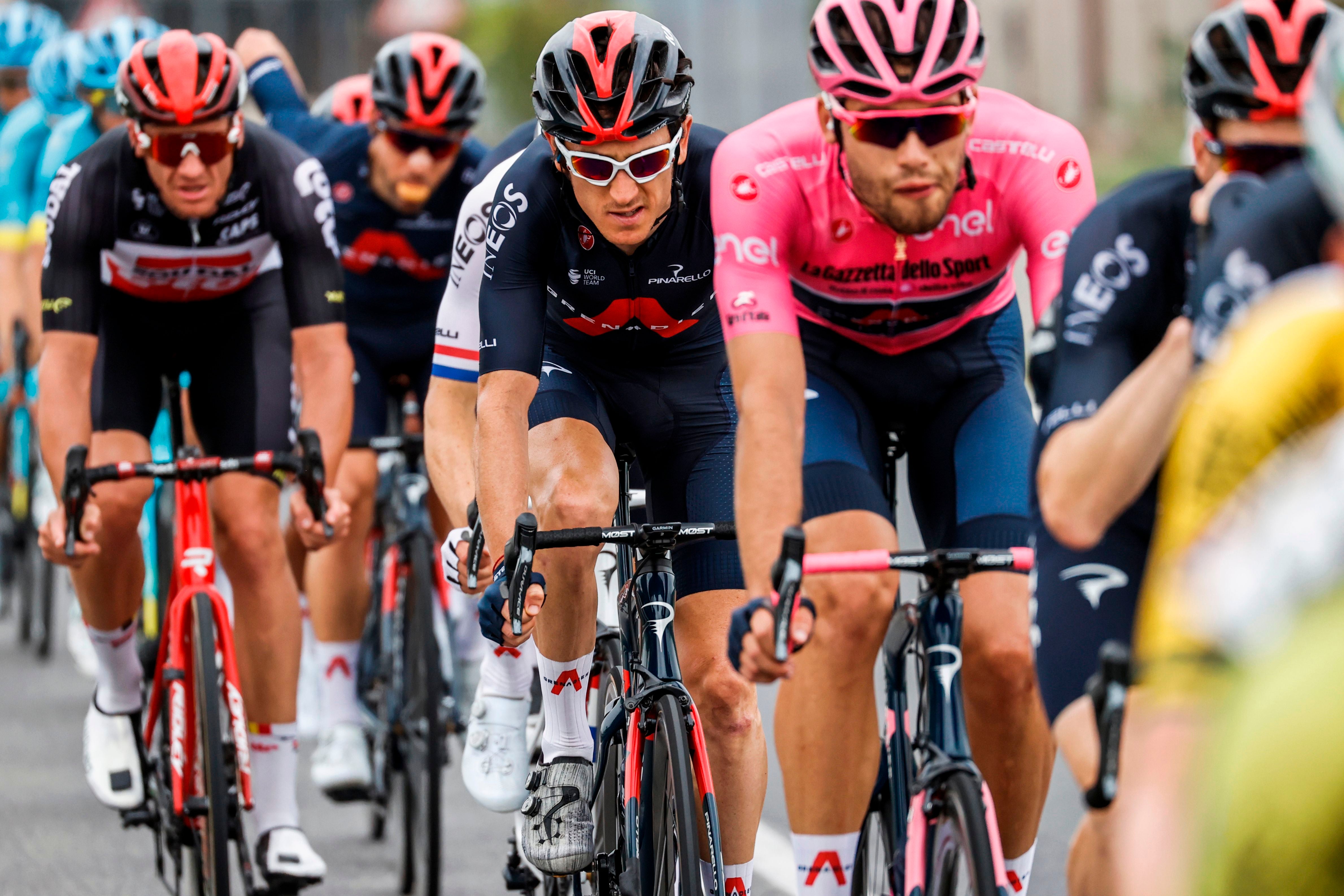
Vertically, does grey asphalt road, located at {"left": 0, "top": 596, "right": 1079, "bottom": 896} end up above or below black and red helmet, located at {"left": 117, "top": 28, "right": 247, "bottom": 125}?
below

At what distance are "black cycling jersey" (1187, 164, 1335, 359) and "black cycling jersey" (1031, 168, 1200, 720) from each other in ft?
2.04

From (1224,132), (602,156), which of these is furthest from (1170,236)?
(602,156)

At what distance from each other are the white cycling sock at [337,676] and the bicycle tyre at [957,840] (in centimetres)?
378

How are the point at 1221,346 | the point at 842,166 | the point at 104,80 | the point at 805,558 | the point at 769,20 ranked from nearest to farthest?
the point at 1221,346
the point at 805,558
the point at 842,166
the point at 104,80
the point at 769,20

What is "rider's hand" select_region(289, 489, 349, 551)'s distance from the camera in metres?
5.35

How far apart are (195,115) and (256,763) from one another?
6.47 ft

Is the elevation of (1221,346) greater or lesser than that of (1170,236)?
lesser

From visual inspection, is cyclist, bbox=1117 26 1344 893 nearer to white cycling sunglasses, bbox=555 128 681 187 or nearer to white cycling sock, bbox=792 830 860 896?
white cycling sock, bbox=792 830 860 896

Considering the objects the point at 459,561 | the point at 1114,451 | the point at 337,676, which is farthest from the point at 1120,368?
the point at 337,676

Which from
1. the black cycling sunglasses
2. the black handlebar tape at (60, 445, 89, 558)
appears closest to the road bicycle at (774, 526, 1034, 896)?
the black handlebar tape at (60, 445, 89, 558)

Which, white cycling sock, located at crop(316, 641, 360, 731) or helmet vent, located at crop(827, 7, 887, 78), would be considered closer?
helmet vent, located at crop(827, 7, 887, 78)

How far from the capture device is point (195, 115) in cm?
559

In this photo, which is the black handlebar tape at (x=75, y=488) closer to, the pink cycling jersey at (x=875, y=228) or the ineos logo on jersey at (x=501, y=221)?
the ineos logo on jersey at (x=501, y=221)

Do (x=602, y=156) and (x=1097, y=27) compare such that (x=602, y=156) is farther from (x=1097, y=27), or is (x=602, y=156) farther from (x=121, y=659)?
(x=1097, y=27)
